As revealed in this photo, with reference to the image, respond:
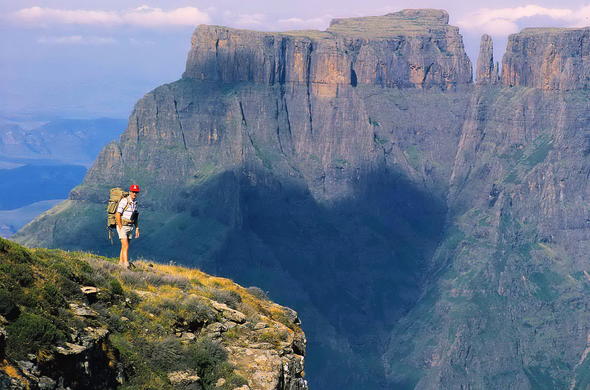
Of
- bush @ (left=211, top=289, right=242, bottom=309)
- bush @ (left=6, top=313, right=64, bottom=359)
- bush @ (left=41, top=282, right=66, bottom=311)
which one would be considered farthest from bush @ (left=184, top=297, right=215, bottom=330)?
bush @ (left=6, top=313, right=64, bottom=359)

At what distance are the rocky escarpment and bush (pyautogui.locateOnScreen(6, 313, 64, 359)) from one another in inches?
1.0

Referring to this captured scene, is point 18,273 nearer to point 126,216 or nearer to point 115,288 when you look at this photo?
point 115,288

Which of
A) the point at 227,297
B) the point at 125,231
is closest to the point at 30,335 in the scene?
the point at 125,231

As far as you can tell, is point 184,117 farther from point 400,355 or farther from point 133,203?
point 133,203

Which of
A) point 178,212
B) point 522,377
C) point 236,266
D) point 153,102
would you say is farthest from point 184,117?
point 522,377

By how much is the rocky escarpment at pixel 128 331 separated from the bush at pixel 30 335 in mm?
25

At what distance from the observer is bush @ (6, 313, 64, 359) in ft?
81.9

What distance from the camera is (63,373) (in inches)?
1016

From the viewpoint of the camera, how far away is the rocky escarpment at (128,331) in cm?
2564

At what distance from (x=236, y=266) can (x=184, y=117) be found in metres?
31.5

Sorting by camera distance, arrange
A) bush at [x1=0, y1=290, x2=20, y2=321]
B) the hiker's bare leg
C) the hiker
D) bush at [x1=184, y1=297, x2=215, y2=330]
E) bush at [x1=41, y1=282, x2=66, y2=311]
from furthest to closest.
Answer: the hiker's bare leg
the hiker
bush at [x1=184, y1=297, x2=215, y2=330]
bush at [x1=41, y1=282, x2=66, y2=311]
bush at [x1=0, y1=290, x2=20, y2=321]

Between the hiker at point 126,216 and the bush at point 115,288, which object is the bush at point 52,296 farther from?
the hiker at point 126,216

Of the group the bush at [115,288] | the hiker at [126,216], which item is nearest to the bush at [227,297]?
the hiker at [126,216]

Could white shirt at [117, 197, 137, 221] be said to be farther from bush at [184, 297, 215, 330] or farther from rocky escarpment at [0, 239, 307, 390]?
bush at [184, 297, 215, 330]
